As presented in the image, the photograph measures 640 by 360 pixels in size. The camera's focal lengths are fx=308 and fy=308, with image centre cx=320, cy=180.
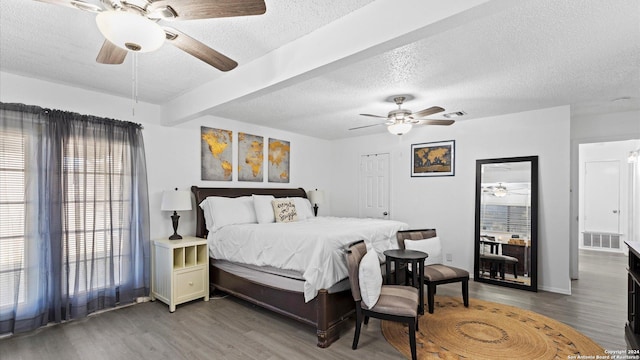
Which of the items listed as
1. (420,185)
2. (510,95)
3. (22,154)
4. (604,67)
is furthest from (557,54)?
(22,154)

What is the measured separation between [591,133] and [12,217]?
25.2 feet

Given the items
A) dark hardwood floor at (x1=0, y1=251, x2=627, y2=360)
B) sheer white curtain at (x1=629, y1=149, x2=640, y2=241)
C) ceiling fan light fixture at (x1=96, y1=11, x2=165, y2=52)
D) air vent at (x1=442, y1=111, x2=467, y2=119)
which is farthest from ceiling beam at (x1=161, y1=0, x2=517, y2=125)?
sheer white curtain at (x1=629, y1=149, x2=640, y2=241)

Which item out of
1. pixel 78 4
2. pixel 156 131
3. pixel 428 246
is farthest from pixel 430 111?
pixel 156 131

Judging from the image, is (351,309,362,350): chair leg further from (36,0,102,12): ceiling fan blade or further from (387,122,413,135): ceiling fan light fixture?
(36,0,102,12): ceiling fan blade

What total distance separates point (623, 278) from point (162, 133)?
24.4 feet

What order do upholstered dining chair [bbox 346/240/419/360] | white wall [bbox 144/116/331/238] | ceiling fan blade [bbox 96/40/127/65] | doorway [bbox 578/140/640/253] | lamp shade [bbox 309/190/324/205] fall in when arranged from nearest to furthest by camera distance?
Answer: ceiling fan blade [bbox 96/40/127/65], upholstered dining chair [bbox 346/240/419/360], white wall [bbox 144/116/331/238], lamp shade [bbox 309/190/324/205], doorway [bbox 578/140/640/253]

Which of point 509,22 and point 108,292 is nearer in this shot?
point 509,22

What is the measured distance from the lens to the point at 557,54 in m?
2.67

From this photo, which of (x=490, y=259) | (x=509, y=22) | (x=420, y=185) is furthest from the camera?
(x=420, y=185)

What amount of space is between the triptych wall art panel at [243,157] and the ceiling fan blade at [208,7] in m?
3.23

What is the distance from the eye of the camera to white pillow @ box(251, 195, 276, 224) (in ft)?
14.7

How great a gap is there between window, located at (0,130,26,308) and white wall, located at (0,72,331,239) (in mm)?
524

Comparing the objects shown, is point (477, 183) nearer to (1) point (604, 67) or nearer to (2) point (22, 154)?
(1) point (604, 67)

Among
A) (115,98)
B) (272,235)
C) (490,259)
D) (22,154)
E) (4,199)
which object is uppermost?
(115,98)
